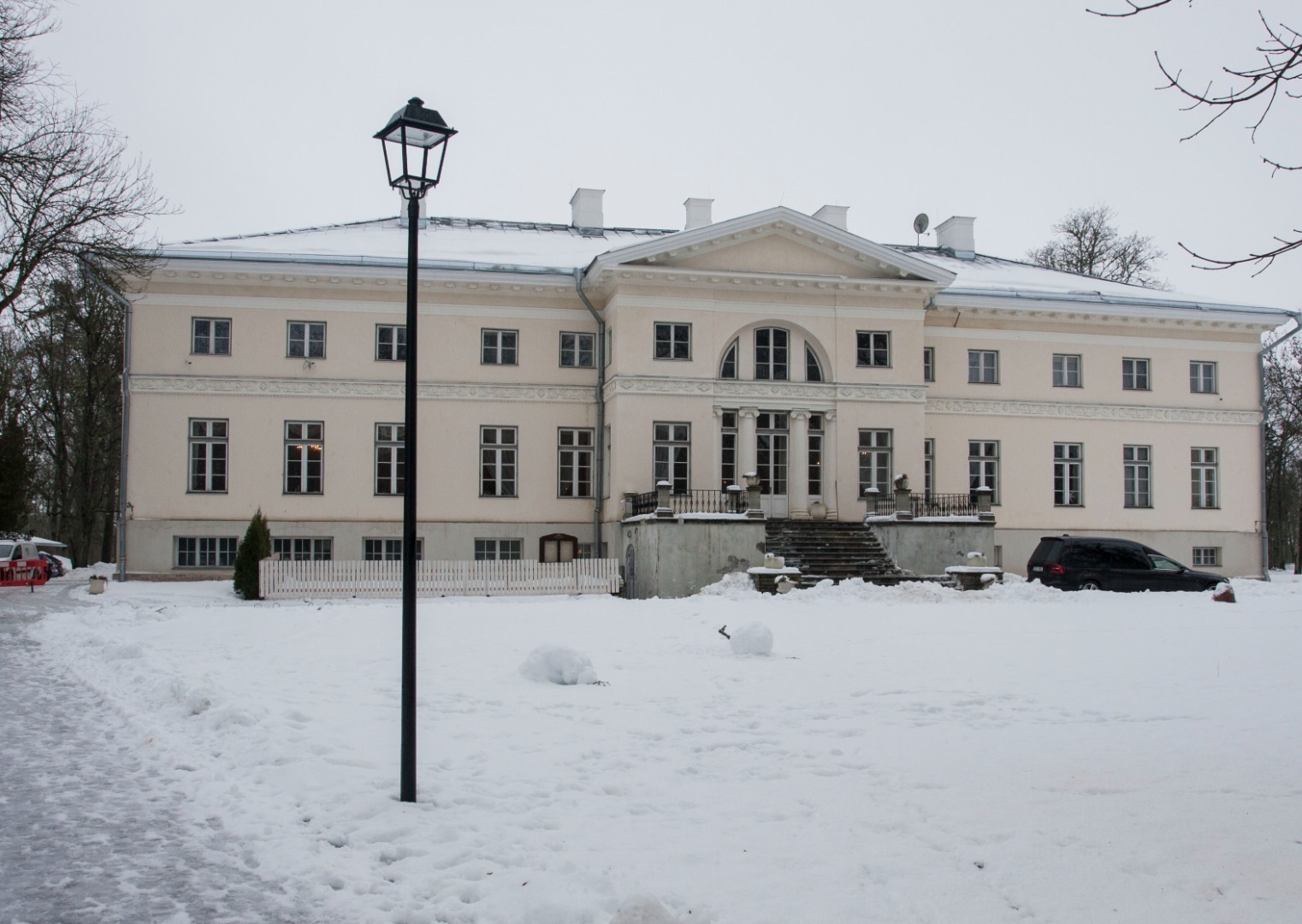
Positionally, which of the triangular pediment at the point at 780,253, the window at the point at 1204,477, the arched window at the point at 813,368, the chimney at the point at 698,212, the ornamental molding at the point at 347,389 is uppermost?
the chimney at the point at 698,212

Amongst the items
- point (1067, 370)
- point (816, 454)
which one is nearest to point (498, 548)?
point (816, 454)

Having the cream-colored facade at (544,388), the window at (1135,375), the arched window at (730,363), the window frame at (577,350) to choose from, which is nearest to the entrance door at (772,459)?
the cream-colored facade at (544,388)

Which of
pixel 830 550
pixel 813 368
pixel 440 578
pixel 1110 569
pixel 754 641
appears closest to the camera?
pixel 754 641

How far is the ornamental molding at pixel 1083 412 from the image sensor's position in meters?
30.1

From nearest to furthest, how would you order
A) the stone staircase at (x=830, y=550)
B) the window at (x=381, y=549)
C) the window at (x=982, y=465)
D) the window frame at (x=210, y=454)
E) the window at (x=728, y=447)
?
the stone staircase at (x=830, y=550)
the window frame at (x=210, y=454)
the window at (x=381, y=549)
the window at (x=728, y=447)
the window at (x=982, y=465)

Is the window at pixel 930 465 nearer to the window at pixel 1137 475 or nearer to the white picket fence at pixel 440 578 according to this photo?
the window at pixel 1137 475

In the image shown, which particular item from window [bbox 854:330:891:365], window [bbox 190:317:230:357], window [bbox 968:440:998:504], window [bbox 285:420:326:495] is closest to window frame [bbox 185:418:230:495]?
window [bbox 285:420:326:495]

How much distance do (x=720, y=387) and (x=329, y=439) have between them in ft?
31.7

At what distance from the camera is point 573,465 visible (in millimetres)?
28281

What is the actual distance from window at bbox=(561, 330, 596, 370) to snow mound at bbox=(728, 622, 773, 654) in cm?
1660

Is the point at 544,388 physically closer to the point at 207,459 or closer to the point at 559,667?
the point at 207,459

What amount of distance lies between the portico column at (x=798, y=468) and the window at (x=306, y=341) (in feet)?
38.5

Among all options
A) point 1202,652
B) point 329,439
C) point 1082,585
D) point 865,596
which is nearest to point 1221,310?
point 1082,585

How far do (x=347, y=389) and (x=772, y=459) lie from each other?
10.6 m
